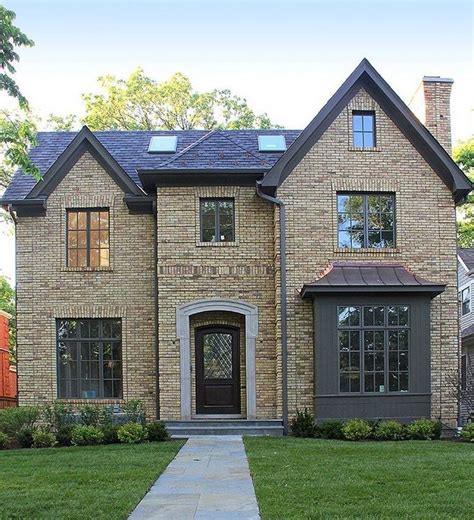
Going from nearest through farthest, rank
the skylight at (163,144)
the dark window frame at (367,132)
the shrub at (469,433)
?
the shrub at (469,433)
the dark window frame at (367,132)
the skylight at (163,144)

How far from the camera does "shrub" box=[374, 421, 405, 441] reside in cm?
1520

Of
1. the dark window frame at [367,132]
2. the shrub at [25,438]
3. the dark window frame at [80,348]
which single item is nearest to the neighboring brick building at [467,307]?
the dark window frame at [367,132]

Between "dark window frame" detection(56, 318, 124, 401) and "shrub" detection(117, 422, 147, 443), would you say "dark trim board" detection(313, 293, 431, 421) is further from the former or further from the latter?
"dark window frame" detection(56, 318, 124, 401)

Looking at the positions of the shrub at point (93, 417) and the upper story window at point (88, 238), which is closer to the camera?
the shrub at point (93, 417)

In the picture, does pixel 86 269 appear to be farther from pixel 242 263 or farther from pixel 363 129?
pixel 363 129

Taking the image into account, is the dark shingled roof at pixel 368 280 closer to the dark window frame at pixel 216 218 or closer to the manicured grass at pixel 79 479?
the dark window frame at pixel 216 218

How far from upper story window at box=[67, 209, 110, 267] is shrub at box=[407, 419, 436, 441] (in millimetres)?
8094

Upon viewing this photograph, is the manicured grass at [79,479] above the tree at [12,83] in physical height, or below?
below

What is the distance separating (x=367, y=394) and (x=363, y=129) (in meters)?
6.15

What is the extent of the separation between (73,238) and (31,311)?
6.66 ft

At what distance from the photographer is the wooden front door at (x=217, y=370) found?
17672mm

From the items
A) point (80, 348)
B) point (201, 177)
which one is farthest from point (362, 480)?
point (80, 348)

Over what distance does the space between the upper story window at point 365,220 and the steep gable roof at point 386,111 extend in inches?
51.9

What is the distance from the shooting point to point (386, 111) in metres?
17.4
